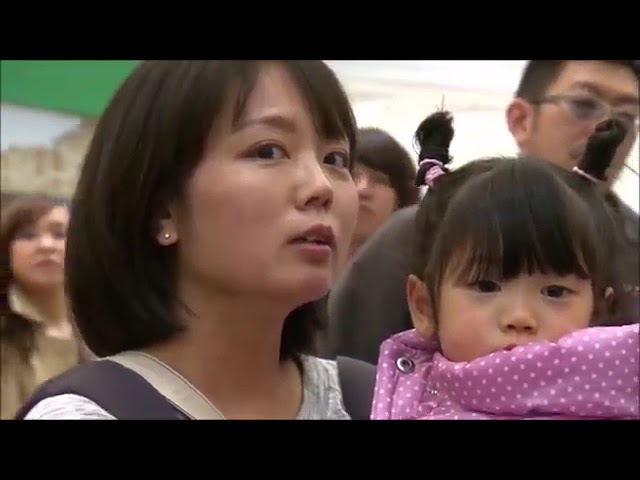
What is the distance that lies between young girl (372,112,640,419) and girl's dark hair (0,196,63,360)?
328 mm

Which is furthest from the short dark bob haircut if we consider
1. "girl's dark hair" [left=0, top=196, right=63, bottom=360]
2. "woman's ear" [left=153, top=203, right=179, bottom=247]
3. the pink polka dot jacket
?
the pink polka dot jacket

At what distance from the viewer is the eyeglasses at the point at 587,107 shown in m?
0.80

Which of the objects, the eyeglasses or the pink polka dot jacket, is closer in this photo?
the pink polka dot jacket

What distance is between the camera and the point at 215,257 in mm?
687

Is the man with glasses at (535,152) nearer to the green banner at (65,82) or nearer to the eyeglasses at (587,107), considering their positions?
the eyeglasses at (587,107)

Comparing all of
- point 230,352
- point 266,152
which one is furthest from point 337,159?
point 230,352

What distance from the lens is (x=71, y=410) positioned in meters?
0.65

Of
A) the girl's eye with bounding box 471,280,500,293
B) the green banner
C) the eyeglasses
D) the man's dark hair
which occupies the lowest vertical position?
the girl's eye with bounding box 471,280,500,293

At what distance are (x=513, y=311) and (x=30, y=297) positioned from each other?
0.43 metres

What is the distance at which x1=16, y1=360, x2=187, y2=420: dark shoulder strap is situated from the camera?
658mm

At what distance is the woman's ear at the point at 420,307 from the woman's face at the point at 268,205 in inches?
3.3

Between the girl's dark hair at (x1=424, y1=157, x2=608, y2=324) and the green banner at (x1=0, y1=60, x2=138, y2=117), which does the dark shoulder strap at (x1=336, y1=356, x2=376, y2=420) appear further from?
the green banner at (x1=0, y1=60, x2=138, y2=117)
